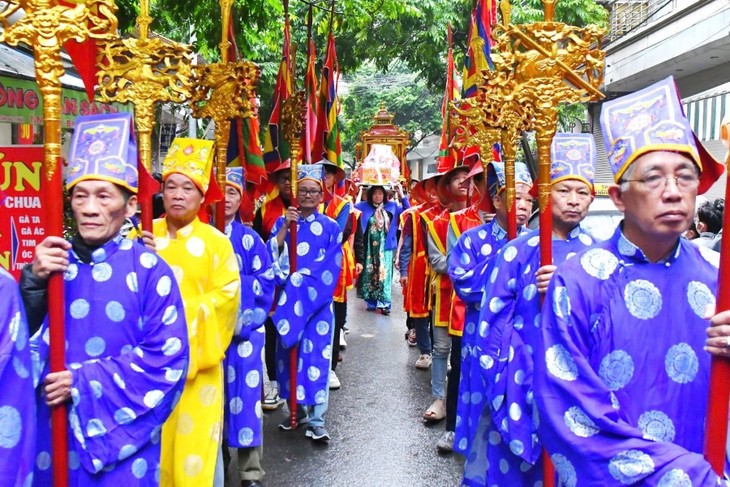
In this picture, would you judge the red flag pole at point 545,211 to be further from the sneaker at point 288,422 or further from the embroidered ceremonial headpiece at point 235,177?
the sneaker at point 288,422

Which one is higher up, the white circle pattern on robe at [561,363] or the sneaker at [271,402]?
the white circle pattern on robe at [561,363]

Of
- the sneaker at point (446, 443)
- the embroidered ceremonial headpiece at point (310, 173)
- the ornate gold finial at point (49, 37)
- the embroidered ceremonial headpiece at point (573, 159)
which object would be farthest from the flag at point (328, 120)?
the ornate gold finial at point (49, 37)

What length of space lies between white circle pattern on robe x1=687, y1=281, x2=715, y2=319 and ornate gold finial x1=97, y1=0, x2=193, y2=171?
110 inches

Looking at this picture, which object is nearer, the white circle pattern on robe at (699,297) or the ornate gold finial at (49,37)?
the white circle pattern on robe at (699,297)

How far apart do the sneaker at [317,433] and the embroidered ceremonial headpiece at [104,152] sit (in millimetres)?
3376

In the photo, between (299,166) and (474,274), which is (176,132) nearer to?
(299,166)

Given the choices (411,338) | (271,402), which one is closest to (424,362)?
(411,338)

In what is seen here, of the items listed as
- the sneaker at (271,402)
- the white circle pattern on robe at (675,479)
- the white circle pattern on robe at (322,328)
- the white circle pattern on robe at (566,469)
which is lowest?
the sneaker at (271,402)

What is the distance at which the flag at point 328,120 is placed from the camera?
28.7 ft

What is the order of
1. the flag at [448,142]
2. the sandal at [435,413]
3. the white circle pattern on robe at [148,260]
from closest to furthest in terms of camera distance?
1. the white circle pattern on robe at [148,260]
2. the sandal at [435,413]
3. the flag at [448,142]

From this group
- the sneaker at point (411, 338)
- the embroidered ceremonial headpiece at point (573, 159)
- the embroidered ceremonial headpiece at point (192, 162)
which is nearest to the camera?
the embroidered ceremonial headpiece at point (573, 159)

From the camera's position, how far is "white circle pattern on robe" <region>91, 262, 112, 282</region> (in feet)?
10.7

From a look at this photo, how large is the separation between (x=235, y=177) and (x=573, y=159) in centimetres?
267

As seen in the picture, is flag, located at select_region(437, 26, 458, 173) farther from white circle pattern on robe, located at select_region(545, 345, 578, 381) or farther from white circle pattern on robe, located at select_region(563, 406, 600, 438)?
white circle pattern on robe, located at select_region(563, 406, 600, 438)
